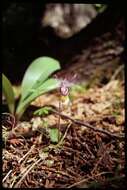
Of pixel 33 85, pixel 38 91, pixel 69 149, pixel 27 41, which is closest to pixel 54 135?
pixel 69 149

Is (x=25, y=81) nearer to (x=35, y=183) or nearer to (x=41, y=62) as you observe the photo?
(x=41, y=62)

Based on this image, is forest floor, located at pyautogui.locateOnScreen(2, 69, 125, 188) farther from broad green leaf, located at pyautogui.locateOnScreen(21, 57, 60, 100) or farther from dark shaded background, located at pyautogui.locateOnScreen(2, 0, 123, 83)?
dark shaded background, located at pyautogui.locateOnScreen(2, 0, 123, 83)

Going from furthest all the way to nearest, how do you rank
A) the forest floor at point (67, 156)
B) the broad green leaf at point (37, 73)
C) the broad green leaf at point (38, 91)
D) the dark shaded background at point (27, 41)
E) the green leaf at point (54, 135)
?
1. the dark shaded background at point (27, 41)
2. the broad green leaf at point (37, 73)
3. the broad green leaf at point (38, 91)
4. the green leaf at point (54, 135)
5. the forest floor at point (67, 156)

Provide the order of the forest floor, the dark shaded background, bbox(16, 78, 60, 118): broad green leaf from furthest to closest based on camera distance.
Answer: the dark shaded background
bbox(16, 78, 60, 118): broad green leaf
the forest floor

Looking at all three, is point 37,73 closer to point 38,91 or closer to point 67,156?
point 38,91

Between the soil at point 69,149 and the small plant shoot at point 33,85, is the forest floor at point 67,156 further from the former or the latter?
the small plant shoot at point 33,85

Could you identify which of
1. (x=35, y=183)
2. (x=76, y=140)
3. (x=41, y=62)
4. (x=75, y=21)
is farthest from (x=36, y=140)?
(x=75, y=21)

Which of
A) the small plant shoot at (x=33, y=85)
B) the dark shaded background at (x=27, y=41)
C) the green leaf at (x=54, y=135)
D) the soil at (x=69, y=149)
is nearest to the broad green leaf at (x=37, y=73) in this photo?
the small plant shoot at (x=33, y=85)

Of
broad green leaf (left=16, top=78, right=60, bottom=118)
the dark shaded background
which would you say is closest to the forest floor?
broad green leaf (left=16, top=78, right=60, bottom=118)
